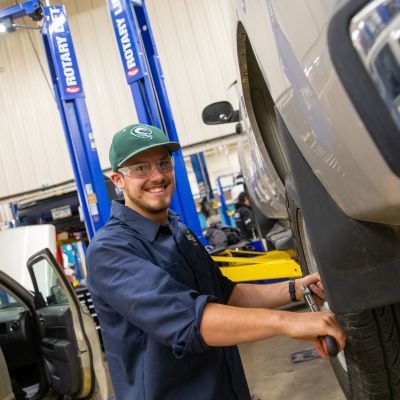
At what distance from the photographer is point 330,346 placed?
1.11 meters

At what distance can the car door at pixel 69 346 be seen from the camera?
10.6 ft

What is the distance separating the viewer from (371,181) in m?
0.87

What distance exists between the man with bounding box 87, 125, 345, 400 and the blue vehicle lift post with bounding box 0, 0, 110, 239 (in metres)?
2.43

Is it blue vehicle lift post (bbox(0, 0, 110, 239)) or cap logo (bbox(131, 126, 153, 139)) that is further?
blue vehicle lift post (bbox(0, 0, 110, 239))

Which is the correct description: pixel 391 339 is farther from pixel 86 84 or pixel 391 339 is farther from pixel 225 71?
pixel 86 84

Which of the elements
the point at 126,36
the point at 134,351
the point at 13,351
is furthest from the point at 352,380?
the point at 126,36

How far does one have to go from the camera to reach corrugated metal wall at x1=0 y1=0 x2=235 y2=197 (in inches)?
393

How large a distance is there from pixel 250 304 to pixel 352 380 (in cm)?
51

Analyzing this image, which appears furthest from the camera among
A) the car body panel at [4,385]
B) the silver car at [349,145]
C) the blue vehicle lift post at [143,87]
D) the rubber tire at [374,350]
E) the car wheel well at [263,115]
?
the blue vehicle lift post at [143,87]

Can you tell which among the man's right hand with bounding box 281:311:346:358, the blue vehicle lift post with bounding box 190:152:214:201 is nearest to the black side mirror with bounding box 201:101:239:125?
the man's right hand with bounding box 281:311:346:358

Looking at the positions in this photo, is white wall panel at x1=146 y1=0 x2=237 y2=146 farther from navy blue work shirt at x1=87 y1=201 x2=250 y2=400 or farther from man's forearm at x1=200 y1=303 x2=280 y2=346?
man's forearm at x1=200 y1=303 x2=280 y2=346

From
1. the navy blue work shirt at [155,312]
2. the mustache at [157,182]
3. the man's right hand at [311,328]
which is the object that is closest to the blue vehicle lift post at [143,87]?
the navy blue work shirt at [155,312]

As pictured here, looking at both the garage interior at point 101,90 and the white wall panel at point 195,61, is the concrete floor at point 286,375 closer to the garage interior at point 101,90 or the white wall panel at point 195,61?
the garage interior at point 101,90

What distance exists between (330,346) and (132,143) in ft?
3.04
